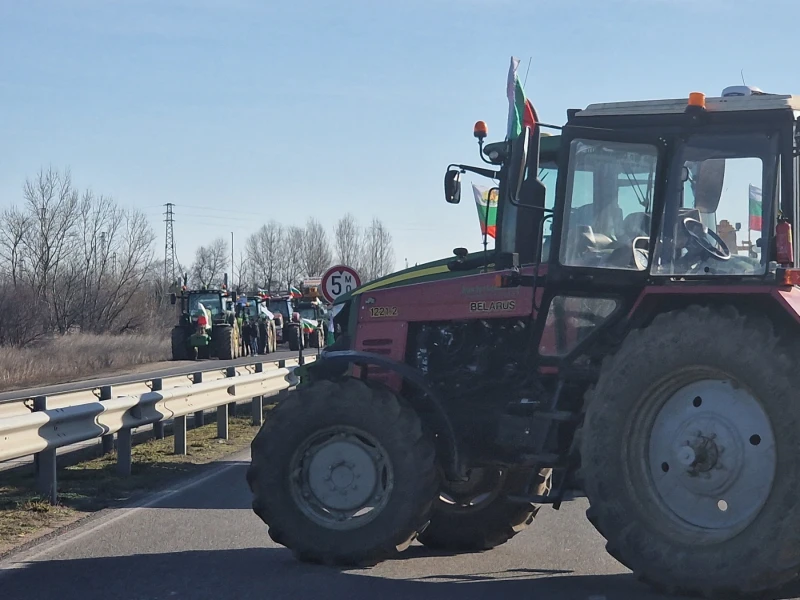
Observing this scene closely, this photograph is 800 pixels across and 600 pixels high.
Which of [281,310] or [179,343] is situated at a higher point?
[281,310]

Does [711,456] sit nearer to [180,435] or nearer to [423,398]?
[423,398]

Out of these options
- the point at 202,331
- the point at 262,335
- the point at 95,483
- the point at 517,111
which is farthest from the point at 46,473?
the point at 262,335

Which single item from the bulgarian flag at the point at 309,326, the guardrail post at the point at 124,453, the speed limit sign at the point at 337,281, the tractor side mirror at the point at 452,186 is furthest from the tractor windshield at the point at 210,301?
the tractor side mirror at the point at 452,186

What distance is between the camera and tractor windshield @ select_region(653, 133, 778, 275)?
19.6 feet

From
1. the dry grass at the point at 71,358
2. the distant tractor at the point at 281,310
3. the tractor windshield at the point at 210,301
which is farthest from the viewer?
the distant tractor at the point at 281,310

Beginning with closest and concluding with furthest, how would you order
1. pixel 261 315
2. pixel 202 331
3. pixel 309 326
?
1. pixel 202 331
2. pixel 261 315
3. pixel 309 326

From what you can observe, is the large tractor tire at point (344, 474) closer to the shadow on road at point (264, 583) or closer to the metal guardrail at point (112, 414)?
the shadow on road at point (264, 583)

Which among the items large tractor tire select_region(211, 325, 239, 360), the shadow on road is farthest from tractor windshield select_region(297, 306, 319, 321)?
the shadow on road

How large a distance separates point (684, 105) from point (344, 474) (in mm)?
2906

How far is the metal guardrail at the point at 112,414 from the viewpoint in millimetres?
8711

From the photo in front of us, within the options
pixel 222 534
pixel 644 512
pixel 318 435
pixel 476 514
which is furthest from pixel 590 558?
pixel 222 534

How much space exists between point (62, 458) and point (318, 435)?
20.6 feet

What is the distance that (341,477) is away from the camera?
6.71 meters

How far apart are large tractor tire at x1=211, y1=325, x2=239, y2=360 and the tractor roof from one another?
111 ft
